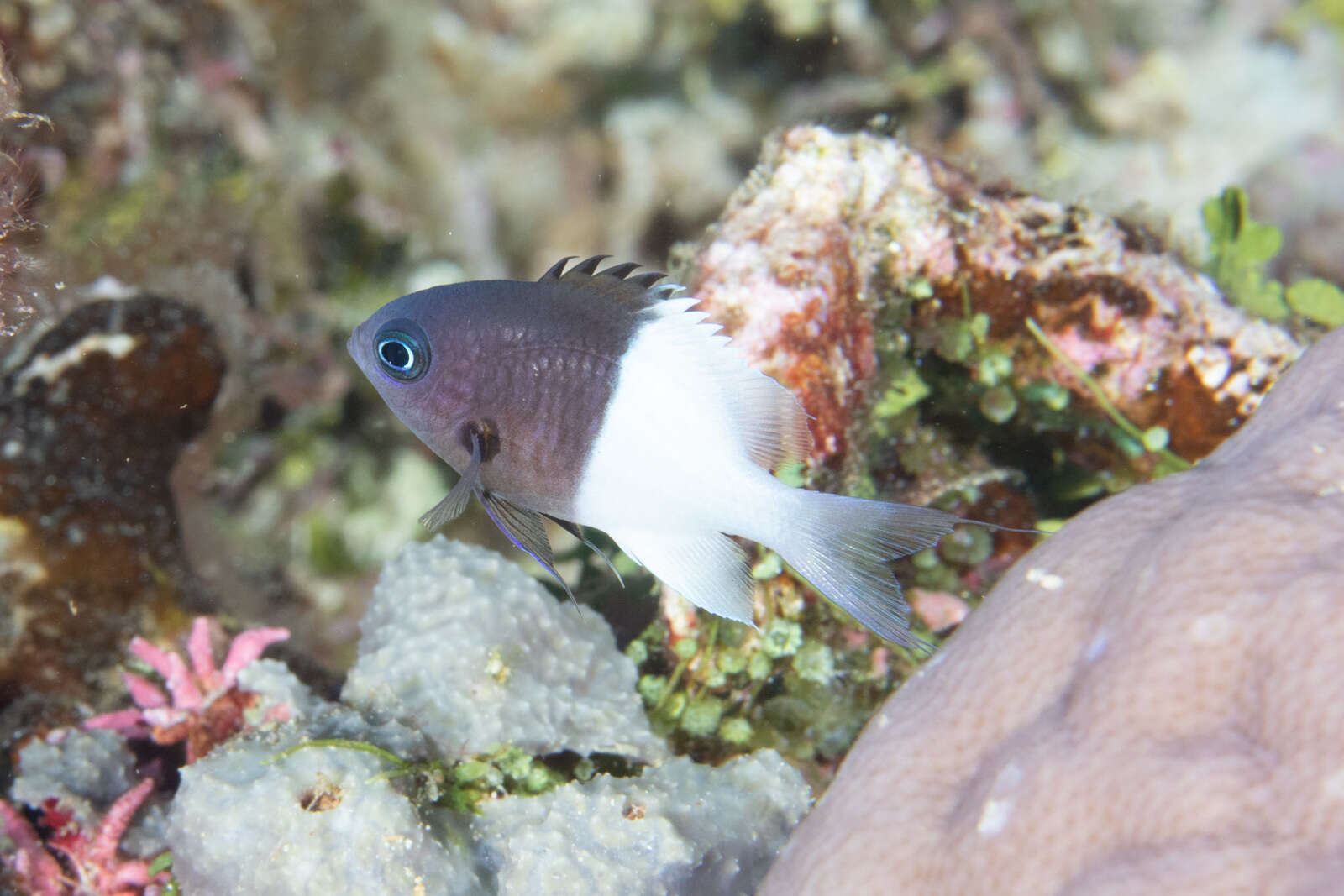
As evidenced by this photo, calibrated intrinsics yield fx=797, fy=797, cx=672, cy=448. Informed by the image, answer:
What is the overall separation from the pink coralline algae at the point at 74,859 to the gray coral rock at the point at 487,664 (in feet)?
2.87

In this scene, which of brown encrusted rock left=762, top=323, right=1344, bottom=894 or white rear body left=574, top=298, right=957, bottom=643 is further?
white rear body left=574, top=298, right=957, bottom=643

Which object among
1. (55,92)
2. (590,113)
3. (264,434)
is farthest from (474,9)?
(264,434)

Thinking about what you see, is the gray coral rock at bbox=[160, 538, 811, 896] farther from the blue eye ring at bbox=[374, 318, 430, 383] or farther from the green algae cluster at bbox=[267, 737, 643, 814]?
the blue eye ring at bbox=[374, 318, 430, 383]

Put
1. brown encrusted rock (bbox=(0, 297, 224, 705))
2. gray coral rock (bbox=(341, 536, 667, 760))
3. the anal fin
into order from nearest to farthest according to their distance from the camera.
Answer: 1. the anal fin
2. gray coral rock (bbox=(341, 536, 667, 760))
3. brown encrusted rock (bbox=(0, 297, 224, 705))

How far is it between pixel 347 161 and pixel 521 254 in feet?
4.20

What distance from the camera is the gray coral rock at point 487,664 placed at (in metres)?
2.39

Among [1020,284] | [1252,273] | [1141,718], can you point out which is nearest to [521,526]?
[1141,718]

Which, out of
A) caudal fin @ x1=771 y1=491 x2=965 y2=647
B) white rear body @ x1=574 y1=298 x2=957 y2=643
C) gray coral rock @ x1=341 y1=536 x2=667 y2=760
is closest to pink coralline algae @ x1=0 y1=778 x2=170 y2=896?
gray coral rock @ x1=341 y1=536 x2=667 y2=760

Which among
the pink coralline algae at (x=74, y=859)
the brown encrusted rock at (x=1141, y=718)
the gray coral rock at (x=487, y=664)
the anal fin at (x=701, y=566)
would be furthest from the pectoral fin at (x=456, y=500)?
the pink coralline algae at (x=74, y=859)

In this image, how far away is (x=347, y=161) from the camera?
5.33 meters

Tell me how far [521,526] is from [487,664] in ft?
1.98

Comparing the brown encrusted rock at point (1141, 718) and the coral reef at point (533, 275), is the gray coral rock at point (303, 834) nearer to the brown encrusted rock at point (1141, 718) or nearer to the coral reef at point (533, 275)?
the coral reef at point (533, 275)

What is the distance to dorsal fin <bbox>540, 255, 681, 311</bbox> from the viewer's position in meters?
2.07

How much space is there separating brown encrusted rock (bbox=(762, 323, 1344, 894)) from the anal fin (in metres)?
0.47
